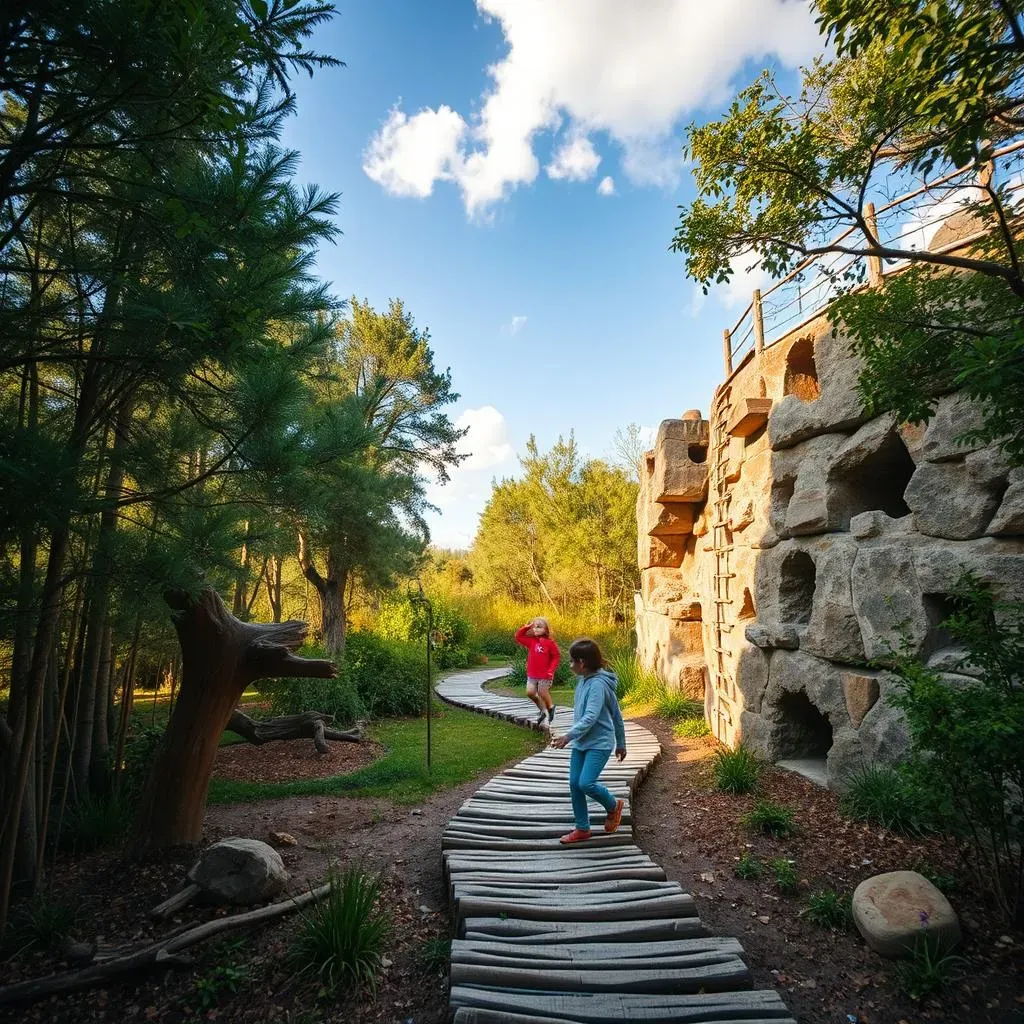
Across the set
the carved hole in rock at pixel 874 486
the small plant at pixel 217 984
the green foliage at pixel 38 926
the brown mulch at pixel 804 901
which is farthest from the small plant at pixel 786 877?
the green foliage at pixel 38 926

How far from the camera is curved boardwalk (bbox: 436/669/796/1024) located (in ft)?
7.86

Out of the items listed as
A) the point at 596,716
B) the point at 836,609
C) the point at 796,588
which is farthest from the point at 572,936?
the point at 796,588

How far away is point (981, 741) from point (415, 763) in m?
5.49

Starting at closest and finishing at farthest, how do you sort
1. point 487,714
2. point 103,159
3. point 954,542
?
point 103,159 → point 954,542 → point 487,714

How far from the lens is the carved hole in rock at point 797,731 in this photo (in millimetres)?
6055

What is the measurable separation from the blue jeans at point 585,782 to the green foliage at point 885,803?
1851mm

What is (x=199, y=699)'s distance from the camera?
4.16 m

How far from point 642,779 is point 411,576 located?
696 cm

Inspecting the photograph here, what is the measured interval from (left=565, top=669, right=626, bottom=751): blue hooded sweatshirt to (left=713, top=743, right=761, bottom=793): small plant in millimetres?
1901

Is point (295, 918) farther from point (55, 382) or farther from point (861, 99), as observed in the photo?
point (861, 99)

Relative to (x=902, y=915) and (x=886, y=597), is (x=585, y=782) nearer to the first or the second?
(x=902, y=915)

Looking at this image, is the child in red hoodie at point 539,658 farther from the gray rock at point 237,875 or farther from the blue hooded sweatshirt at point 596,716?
the gray rock at point 237,875

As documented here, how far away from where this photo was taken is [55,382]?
4.79m

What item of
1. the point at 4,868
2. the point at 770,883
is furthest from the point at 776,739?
the point at 4,868
